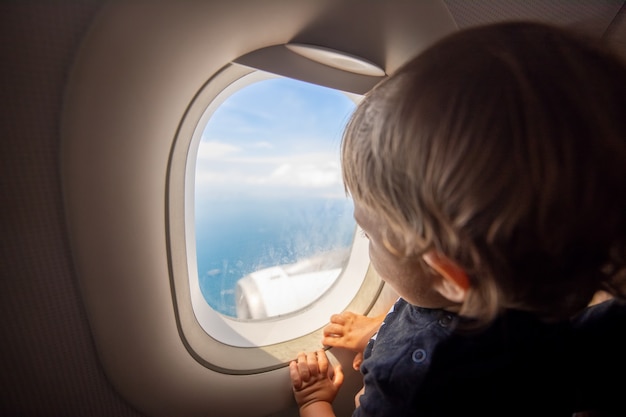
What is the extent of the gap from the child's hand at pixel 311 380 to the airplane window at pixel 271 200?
0.19 meters

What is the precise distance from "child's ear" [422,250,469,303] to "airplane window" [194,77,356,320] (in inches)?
19.2

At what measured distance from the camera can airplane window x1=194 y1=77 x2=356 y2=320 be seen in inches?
34.7

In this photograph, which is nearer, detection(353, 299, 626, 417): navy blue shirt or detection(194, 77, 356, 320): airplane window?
detection(353, 299, 626, 417): navy blue shirt

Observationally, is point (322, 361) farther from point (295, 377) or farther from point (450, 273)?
point (450, 273)

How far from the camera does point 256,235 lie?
104 centimetres

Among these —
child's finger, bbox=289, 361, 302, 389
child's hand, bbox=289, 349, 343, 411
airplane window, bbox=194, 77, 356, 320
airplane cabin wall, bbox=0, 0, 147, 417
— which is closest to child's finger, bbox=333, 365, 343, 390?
child's hand, bbox=289, 349, 343, 411

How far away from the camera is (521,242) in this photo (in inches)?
17.7

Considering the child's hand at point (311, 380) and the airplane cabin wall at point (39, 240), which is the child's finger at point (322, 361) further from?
the airplane cabin wall at point (39, 240)

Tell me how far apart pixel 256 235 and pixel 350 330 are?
14.3 inches

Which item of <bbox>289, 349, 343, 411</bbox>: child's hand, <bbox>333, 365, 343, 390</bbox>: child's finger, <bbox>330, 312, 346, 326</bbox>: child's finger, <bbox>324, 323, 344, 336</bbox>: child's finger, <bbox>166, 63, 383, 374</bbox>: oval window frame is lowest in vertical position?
<bbox>333, 365, 343, 390</bbox>: child's finger

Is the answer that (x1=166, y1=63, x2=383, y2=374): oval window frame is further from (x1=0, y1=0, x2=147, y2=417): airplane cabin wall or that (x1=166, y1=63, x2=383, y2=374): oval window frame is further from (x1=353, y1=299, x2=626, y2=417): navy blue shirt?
(x1=353, y1=299, x2=626, y2=417): navy blue shirt

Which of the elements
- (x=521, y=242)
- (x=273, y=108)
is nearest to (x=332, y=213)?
(x=273, y=108)

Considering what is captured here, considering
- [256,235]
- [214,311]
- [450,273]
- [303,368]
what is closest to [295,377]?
[303,368]

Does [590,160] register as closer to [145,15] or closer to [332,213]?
[145,15]
